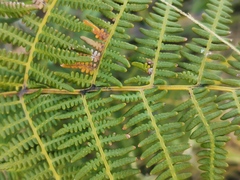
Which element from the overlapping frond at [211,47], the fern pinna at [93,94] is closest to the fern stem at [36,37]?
the fern pinna at [93,94]

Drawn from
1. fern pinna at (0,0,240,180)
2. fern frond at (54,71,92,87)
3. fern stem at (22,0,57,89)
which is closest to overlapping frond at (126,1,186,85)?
fern pinna at (0,0,240,180)

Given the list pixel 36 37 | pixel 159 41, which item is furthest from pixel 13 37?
pixel 159 41

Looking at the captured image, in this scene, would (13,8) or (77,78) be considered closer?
(13,8)

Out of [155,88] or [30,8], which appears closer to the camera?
[30,8]

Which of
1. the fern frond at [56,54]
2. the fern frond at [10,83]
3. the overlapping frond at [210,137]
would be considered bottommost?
the overlapping frond at [210,137]

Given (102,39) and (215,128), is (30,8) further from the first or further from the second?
(215,128)

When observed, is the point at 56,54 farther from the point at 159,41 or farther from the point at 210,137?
the point at 210,137

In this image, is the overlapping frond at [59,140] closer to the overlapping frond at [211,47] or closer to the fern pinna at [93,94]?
the fern pinna at [93,94]

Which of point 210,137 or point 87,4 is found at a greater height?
point 87,4

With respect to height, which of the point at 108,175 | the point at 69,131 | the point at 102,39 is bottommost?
the point at 108,175

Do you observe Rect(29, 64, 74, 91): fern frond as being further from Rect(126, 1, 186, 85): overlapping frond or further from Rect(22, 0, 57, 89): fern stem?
Rect(126, 1, 186, 85): overlapping frond

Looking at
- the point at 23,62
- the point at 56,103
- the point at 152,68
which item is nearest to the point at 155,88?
the point at 152,68
